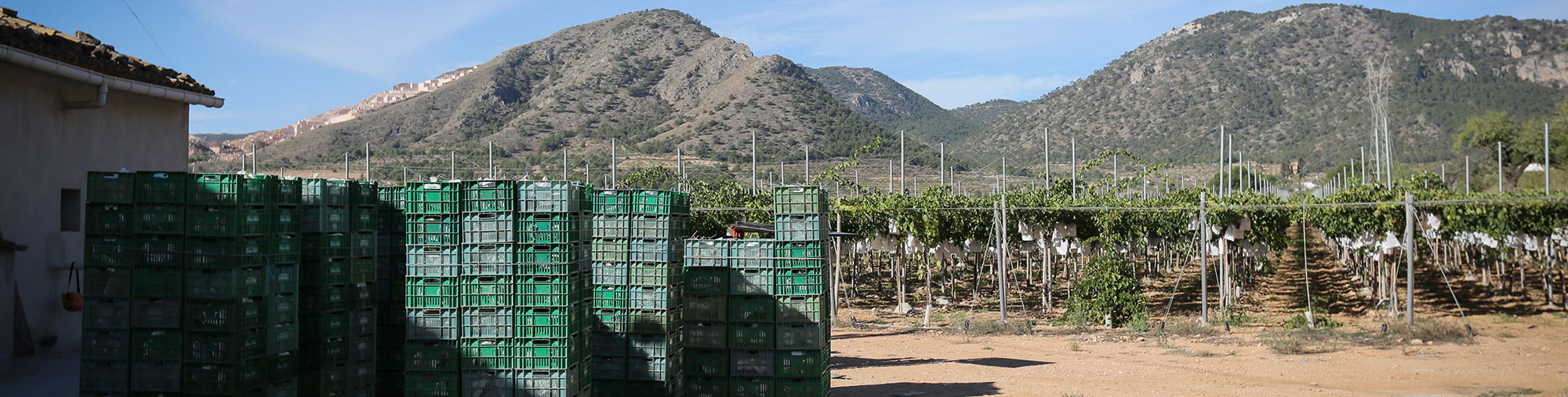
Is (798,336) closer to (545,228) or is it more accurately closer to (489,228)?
(545,228)

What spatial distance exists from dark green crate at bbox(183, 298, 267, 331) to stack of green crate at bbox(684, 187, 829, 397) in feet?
12.8

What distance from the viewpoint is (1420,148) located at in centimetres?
8331

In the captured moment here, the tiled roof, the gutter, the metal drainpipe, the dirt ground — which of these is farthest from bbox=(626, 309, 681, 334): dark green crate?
the metal drainpipe

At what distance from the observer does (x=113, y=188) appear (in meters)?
7.05

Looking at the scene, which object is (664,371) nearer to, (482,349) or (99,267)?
(482,349)

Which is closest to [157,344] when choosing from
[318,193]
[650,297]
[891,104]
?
[318,193]

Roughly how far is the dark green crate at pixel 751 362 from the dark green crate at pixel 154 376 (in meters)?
4.53

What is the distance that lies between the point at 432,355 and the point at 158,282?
78.3 inches

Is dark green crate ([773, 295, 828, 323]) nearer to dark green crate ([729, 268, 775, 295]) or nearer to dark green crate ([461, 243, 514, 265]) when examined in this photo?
dark green crate ([729, 268, 775, 295])

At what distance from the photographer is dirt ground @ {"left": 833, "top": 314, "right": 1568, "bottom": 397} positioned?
11.3 meters

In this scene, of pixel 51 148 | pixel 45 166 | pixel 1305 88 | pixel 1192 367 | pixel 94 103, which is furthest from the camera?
pixel 1305 88

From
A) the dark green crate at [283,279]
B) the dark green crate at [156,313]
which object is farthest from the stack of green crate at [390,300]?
the dark green crate at [156,313]

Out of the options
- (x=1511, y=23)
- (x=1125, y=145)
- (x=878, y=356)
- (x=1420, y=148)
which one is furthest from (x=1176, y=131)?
(x=878, y=356)

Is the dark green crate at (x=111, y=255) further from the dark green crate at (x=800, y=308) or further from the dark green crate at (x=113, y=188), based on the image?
the dark green crate at (x=800, y=308)
